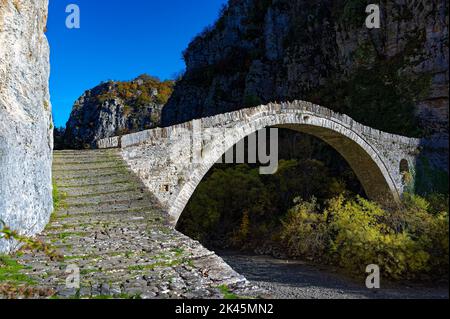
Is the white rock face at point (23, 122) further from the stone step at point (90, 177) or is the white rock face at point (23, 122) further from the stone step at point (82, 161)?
the stone step at point (82, 161)

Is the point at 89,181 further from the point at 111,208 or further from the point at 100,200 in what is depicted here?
the point at 111,208

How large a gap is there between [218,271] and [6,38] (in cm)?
410

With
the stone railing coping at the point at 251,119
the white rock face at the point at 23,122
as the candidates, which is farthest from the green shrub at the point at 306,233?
the white rock face at the point at 23,122

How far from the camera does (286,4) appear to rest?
104 ft

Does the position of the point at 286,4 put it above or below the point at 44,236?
above

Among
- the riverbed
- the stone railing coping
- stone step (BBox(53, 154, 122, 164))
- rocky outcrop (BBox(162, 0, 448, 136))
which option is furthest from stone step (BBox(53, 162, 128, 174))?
rocky outcrop (BBox(162, 0, 448, 136))

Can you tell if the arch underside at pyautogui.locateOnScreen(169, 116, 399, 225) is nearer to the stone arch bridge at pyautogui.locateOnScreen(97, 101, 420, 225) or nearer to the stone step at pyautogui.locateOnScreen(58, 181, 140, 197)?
the stone arch bridge at pyautogui.locateOnScreen(97, 101, 420, 225)

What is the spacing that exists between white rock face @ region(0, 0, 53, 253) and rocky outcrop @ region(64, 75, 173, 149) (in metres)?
39.9
